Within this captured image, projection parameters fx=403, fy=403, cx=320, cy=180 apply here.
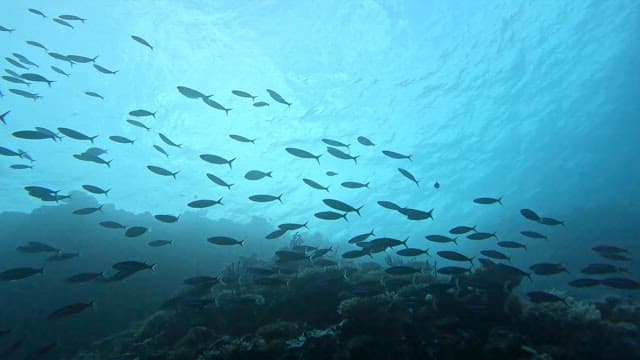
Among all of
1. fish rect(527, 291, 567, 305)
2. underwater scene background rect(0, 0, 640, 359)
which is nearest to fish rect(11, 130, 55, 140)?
underwater scene background rect(0, 0, 640, 359)

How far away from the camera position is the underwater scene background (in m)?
8.02

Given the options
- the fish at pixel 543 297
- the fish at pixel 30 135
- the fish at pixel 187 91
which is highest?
the fish at pixel 187 91

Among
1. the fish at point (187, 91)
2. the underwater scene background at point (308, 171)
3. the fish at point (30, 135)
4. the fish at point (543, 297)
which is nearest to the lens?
the fish at point (543, 297)

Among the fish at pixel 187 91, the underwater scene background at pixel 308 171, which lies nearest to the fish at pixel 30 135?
the underwater scene background at pixel 308 171

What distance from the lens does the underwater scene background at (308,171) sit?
8016mm

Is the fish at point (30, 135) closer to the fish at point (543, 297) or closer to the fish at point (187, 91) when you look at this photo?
the fish at point (187, 91)

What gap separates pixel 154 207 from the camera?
41.0m

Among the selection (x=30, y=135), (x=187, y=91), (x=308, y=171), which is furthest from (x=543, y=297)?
(x=308, y=171)

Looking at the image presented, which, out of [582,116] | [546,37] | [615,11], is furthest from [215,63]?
[582,116]

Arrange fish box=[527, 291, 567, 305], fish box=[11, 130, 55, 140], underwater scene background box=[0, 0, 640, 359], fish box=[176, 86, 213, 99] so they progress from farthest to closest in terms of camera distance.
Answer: fish box=[176, 86, 213, 99], fish box=[11, 130, 55, 140], underwater scene background box=[0, 0, 640, 359], fish box=[527, 291, 567, 305]

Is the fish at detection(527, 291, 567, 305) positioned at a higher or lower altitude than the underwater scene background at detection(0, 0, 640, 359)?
lower

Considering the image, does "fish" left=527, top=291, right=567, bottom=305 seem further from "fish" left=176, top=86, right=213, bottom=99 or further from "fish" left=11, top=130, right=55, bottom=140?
"fish" left=11, top=130, right=55, bottom=140

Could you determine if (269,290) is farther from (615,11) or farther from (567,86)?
(567,86)

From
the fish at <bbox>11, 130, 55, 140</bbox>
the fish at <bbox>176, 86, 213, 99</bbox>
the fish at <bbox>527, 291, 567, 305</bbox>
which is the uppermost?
the fish at <bbox>176, 86, 213, 99</bbox>
